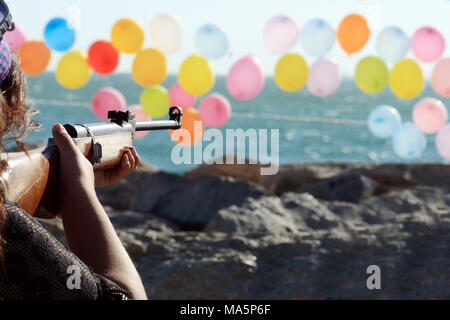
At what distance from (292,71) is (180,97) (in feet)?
3.38

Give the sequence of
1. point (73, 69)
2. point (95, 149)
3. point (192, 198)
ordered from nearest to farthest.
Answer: point (95, 149) → point (192, 198) → point (73, 69)

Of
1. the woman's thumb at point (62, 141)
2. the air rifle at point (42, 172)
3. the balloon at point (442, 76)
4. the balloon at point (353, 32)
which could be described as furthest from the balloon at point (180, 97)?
the woman's thumb at point (62, 141)

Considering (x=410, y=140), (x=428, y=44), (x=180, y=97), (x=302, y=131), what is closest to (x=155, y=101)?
(x=180, y=97)

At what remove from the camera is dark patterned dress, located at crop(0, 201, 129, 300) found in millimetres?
1140

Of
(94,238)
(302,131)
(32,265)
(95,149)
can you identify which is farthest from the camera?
(302,131)

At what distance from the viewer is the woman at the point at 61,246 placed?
1.14 metres

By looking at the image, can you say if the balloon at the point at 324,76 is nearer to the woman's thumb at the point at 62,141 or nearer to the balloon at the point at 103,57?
the balloon at the point at 103,57

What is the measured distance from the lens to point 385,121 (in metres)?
5.90

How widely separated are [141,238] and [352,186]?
1.96 m

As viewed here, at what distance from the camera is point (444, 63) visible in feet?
18.1

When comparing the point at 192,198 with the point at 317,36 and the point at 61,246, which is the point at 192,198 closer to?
the point at 317,36

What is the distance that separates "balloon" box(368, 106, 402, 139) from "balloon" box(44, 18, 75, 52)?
278cm

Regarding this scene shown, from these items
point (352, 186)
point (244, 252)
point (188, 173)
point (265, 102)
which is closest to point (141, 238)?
point (244, 252)
